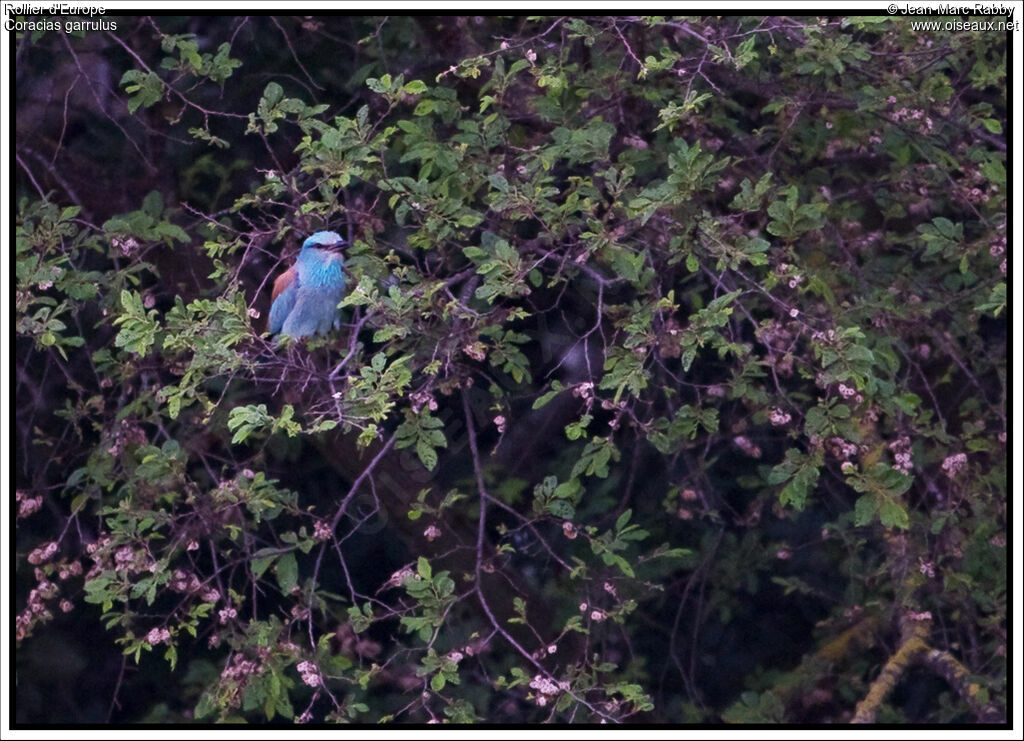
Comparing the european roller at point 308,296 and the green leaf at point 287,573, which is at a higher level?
the european roller at point 308,296

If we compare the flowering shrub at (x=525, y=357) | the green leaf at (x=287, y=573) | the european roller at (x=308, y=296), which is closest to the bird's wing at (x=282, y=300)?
the european roller at (x=308, y=296)

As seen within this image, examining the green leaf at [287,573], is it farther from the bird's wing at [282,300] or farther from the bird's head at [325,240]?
the bird's head at [325,240]

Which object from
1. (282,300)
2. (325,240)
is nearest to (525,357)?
(325,240)

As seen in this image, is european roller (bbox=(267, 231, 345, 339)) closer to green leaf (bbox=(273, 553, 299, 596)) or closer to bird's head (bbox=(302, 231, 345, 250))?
bird's head (bbox=(302, 231, 345, 250))

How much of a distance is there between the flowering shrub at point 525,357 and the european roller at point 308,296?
0.07m

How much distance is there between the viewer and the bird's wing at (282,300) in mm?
3517

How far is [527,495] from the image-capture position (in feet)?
14.9

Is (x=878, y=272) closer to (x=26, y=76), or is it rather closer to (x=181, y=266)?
(x=181, y=266)

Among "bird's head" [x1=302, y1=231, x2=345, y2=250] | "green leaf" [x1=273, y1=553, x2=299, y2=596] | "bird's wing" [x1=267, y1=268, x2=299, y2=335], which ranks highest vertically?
"bird's head" [x1=302, y1=231, x2=345, y2=250]

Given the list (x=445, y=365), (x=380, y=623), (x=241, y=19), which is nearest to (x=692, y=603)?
(x=380, y=623)

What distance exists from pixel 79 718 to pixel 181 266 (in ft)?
6.35

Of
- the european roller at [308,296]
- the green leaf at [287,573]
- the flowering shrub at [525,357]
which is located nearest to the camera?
the flowering shrub at [525,357]

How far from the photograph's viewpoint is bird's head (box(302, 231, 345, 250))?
3.29 m

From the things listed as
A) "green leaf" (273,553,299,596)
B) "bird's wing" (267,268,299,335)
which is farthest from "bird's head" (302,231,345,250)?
"green leaf" (273,553,299,596)
